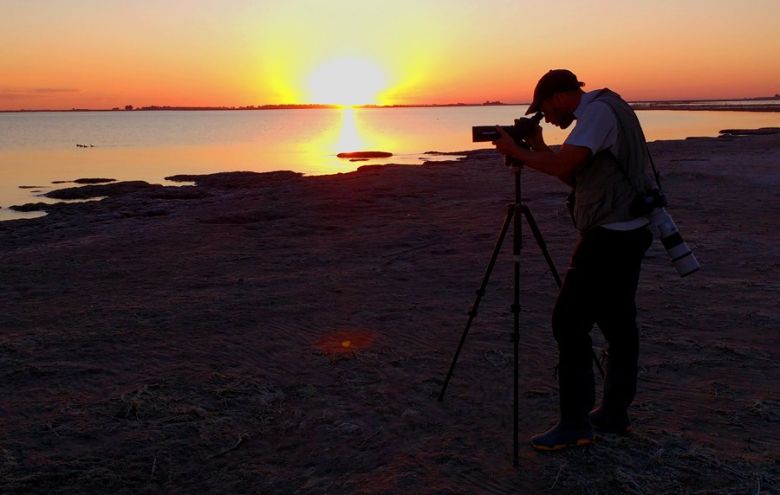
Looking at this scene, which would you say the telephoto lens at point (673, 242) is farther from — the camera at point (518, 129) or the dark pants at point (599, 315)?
the camera at point (518, 129)

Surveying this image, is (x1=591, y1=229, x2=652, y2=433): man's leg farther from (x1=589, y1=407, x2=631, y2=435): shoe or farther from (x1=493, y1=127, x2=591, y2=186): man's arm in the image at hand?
(x1=493, y1=127, x2=591, y2=186): man's arm

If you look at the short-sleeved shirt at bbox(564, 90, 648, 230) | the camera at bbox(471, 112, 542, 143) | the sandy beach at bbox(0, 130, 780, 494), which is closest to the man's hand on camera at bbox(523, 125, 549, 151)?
the camera at bbox(471, 112, 542, 143)

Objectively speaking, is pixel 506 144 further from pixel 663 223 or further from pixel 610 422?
pixel 610 422

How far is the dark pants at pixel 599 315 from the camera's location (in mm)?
3785

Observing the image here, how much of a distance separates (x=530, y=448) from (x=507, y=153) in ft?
6.12

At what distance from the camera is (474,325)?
668cm

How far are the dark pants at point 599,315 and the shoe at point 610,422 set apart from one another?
0.05 metres

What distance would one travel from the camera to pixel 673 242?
398 centimetres

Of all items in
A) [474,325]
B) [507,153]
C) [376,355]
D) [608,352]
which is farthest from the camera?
[474,325]

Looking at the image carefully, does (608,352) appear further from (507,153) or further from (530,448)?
(507,153)

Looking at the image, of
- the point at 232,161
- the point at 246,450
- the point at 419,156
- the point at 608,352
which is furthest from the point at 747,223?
the point at 232,161

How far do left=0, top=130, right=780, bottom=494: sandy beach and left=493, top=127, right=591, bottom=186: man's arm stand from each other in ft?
5.78

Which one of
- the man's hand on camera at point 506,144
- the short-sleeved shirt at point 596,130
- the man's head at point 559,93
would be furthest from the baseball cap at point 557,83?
the man's hand on camera at point 506,144

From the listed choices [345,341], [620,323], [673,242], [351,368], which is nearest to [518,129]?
[673,242]
